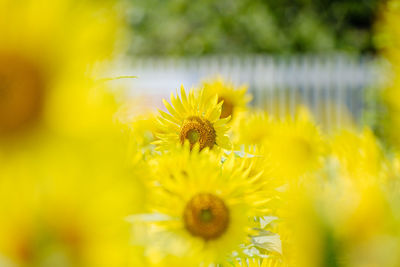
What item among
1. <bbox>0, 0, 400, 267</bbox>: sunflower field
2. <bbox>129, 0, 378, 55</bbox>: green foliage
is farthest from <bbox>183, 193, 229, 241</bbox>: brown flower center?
<bbox>129, 0, 378, 55</bbox>: green foliage

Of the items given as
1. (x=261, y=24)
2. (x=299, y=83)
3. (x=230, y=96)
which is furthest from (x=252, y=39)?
(x=230, y=96)

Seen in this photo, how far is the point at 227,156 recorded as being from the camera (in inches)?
37.4

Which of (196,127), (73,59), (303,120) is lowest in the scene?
(73,59)

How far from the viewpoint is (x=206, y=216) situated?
828 mm

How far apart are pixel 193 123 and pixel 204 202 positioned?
233mm

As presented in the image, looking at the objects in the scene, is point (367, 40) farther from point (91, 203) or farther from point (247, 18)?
point (91, 203)

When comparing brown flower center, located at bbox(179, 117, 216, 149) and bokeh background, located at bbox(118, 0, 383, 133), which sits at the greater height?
bokeh background, located at bbox(118, 0, 383, 133)

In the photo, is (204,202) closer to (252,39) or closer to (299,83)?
(299,83)

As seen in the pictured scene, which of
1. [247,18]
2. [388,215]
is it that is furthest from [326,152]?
→ [247,18]

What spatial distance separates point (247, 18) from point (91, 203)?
556 inches

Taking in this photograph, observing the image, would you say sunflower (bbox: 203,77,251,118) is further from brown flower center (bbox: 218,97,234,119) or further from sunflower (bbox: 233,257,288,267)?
sunflower (bbox: 233,257,288,267)

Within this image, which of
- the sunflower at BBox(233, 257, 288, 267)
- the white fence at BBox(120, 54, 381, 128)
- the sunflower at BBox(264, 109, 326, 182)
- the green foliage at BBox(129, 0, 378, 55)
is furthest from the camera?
the green foliage at BBox(129, 0, 378, 55)

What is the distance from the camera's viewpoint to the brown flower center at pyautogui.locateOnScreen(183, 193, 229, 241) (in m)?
0.81

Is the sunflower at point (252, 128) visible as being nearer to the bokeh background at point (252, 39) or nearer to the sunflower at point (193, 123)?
the sunflower at point (193, 123)
